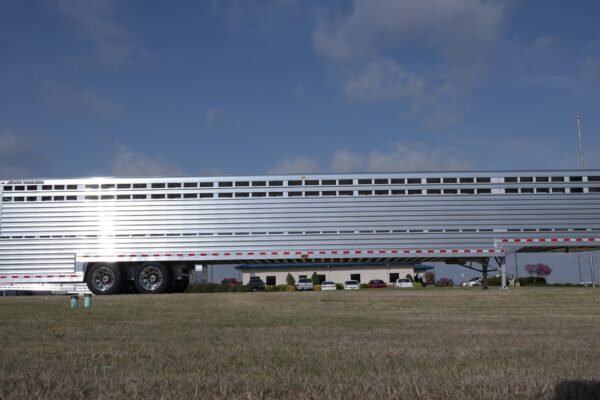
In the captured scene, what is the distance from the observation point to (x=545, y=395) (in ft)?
16.2

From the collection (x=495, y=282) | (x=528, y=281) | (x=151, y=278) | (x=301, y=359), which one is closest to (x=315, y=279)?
(x=495, y=282)

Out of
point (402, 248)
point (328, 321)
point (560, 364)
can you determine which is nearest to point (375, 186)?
point (402, 248)

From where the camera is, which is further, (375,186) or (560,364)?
(375,186)

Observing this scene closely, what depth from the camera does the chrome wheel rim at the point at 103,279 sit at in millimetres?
30984

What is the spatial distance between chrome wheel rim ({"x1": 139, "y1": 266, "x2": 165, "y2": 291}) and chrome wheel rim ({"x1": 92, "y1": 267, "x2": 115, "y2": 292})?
141 cm

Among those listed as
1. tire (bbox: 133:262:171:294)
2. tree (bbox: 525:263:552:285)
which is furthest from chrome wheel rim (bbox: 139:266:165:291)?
tree (bbox: 525:263:552:285)

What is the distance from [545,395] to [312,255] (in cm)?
2602

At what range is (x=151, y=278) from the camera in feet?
103

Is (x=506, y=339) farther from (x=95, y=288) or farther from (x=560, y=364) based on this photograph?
(x=95, y=288)

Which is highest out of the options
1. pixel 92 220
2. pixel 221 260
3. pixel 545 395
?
pixel 92 220

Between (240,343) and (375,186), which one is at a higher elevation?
(375,186)

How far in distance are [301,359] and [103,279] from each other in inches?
1025

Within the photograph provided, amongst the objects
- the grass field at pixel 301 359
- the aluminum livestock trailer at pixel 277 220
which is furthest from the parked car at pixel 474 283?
the grass field at pixel 301 359

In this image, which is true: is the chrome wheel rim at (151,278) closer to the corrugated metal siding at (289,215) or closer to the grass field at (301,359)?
the corrugated metal siding at (289,215)
